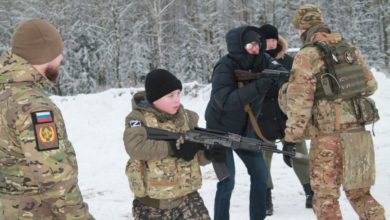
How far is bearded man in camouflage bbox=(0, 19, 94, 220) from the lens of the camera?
88.2 inches

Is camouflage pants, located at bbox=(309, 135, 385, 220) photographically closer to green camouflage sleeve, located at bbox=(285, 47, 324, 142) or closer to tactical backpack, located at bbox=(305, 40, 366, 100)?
green camouflage sleeve, located at bbox=(285, 47, 324, 142)

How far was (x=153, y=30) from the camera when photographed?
114ft

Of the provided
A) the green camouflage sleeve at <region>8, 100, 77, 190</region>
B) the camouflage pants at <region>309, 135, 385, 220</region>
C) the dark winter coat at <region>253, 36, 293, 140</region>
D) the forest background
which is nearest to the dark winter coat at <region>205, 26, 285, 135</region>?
the dark winter coat at <region>253, 36, 293, 140</region>

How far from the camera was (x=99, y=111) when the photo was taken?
1273 cm

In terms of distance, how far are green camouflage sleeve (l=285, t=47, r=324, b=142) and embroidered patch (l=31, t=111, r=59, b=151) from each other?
189 centimetres

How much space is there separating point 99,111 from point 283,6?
26.6 meters

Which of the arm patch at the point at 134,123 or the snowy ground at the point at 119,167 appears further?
the snowy ground at the point at 119,167

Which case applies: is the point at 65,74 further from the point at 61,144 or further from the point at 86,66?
the point at 61,144

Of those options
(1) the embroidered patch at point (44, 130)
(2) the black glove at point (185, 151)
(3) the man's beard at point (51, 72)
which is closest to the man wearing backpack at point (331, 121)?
(2) the black glove at point (185, 151)

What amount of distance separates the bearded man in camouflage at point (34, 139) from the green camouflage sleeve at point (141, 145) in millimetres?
737

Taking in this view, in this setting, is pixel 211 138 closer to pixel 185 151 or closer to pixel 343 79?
pixel 185 151

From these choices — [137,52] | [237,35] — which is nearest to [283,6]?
[137,52]

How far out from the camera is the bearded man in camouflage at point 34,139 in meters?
2.24

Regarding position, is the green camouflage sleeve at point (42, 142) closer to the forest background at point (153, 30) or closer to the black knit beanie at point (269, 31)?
the black knit beanie at point (269, 31)
